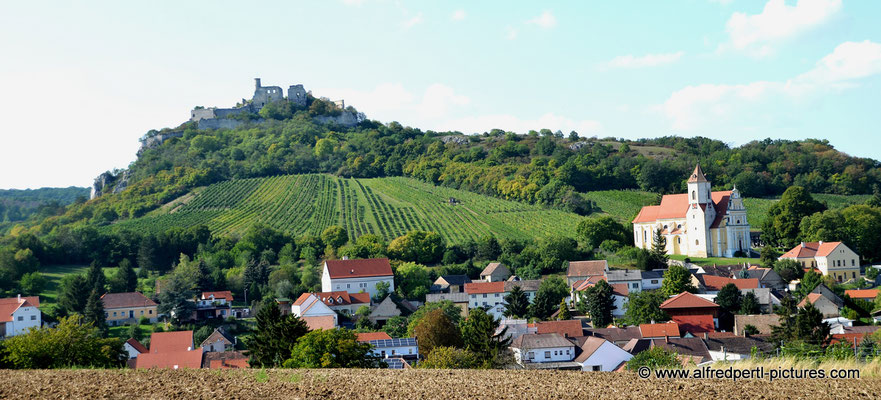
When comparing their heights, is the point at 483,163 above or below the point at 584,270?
above

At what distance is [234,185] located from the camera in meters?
105

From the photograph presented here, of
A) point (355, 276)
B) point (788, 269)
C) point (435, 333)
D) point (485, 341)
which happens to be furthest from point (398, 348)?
point (788, 269)

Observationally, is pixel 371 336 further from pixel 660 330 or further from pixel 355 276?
pixel 355 276

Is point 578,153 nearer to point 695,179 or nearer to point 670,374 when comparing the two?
point 695,179

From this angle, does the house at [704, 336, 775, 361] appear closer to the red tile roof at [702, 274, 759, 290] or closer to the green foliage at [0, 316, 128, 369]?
the red tile roof at [702, 274, 759, 290]

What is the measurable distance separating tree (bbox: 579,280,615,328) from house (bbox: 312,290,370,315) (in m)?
15.6

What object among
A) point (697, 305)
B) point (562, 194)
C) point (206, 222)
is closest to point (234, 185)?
point (206, 222)

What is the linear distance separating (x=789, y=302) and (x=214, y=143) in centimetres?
10323

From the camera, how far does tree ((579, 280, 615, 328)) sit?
50281mm

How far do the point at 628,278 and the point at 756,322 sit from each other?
40.1ft

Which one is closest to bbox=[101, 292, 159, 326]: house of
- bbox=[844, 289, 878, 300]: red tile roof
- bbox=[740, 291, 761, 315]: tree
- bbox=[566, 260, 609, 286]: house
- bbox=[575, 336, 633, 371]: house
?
bbox=[566, 260, 609, 286]: house

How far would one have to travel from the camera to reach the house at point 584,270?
59.8m

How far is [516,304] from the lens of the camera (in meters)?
53.2

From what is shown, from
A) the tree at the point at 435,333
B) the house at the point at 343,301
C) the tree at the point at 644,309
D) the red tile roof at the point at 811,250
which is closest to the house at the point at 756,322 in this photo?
the tree at the point at 644,309
